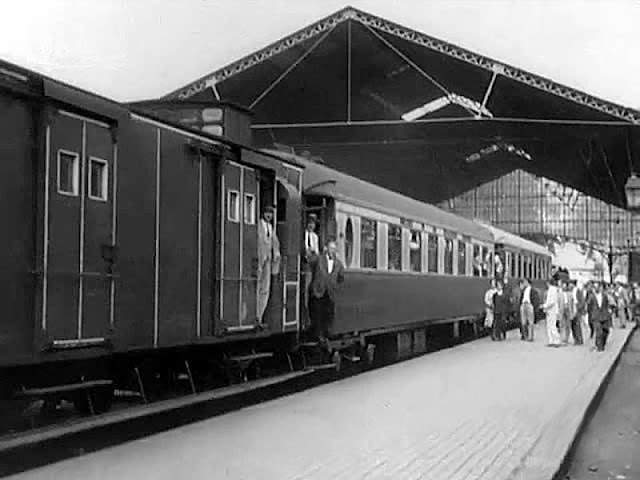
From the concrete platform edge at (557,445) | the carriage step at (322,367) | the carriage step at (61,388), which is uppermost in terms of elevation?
the carriage step at (61,388)

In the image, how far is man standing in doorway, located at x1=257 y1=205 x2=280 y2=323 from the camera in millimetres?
12578

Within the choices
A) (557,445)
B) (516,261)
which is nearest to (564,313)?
(516,261)

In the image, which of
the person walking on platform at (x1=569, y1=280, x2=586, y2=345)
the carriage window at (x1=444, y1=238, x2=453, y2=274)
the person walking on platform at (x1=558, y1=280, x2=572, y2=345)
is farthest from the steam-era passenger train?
the person walking on platform at (x1=569, y1=280, x2=586, y2=345)

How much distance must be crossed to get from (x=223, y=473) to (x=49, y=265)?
2.00 m

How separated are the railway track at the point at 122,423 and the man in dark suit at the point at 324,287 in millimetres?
893

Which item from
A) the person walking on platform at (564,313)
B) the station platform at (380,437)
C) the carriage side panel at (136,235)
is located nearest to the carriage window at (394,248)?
the station platform at (380,437)

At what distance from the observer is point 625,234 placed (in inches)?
2766

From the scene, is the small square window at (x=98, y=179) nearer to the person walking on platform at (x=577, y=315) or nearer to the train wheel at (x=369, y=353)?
the train wheel at (x=369, y=353)

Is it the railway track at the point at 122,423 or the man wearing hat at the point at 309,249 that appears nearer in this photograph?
the railway track at the point at 122,423

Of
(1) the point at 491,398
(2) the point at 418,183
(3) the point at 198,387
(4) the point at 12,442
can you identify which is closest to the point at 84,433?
(4) the point at 12,442

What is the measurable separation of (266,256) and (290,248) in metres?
1.01

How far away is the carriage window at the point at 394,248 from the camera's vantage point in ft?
59.8

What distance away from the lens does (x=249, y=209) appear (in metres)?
12.4

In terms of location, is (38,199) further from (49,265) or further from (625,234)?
(625,234)
